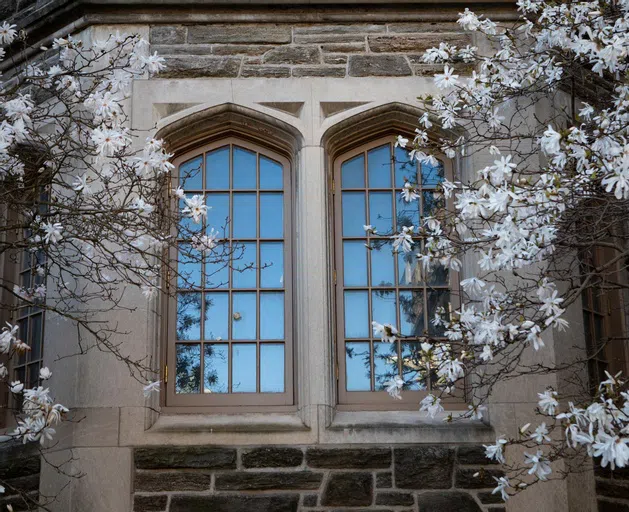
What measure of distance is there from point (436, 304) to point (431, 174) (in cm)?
88

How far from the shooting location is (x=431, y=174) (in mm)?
6879

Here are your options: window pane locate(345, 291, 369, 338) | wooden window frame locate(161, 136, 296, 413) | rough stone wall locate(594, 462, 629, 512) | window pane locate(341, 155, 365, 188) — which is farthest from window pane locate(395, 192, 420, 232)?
rough stone wall locate(594, 462, 629, 512)

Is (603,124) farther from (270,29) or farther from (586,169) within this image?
(270,29)

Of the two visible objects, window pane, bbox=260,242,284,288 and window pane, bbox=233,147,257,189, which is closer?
window pane, bbox=260,242,284,288

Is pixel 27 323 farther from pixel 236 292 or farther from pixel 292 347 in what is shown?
pixel 292 347

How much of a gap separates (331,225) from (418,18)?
4.99 feet

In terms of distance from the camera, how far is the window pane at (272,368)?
646 centimetres

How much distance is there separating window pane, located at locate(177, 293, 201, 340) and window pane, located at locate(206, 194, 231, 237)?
448mm

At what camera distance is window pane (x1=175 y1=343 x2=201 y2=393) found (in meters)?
6.46

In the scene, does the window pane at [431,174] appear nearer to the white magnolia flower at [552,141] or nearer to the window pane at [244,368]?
the window pane at [244,368]

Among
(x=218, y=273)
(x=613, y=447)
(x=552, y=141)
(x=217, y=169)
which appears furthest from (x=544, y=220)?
(x=217, y=169)

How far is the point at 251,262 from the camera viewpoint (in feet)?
21.8

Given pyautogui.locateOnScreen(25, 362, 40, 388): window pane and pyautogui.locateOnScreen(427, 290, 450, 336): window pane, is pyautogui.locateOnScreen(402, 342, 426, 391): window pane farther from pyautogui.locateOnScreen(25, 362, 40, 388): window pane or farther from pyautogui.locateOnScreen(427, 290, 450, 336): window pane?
pyautogui.locateOnScreen(25, 362, 40, 388): window pane

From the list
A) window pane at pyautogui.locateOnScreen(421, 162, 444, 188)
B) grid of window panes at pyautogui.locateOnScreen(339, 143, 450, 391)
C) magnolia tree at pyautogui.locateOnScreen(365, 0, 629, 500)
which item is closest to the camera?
magnolia tree at pyautogui.locateOnScreen(365, 0, 629, 500)
